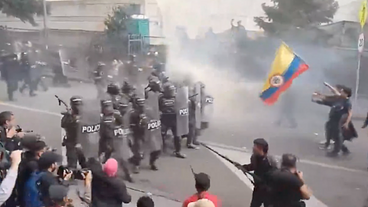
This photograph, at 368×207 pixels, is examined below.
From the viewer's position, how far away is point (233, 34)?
9.60 ft

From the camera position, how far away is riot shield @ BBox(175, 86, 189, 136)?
10.3 feet

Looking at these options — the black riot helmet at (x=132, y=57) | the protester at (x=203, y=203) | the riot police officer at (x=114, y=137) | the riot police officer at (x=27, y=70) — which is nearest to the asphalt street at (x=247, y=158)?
the riot police officer at (x=114, y=137)

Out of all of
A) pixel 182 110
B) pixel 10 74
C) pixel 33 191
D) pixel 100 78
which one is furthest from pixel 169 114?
pixel 10 74

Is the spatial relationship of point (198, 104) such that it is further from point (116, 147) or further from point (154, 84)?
A: point (116, 147)

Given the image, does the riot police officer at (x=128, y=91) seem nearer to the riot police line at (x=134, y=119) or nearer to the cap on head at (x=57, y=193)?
the riot police line at (x=134, y=119)

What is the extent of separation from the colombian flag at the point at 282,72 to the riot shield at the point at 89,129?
113 cm

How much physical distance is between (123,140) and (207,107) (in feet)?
2.03

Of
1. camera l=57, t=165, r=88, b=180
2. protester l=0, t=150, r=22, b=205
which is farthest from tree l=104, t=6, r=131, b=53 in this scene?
protester l=0, t=150, r=22, b=205

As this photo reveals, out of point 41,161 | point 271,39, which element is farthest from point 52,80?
point 271,39

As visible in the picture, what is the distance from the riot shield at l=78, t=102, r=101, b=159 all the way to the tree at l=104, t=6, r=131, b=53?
0.43 metres

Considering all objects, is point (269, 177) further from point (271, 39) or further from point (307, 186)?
point (271, 39)

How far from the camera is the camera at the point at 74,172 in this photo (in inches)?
125

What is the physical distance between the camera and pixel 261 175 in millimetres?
2838

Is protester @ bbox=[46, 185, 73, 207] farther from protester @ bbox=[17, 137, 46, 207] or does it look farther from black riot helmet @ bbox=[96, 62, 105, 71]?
black riot helmet @ bbox=[96, 62, 105, 71]
